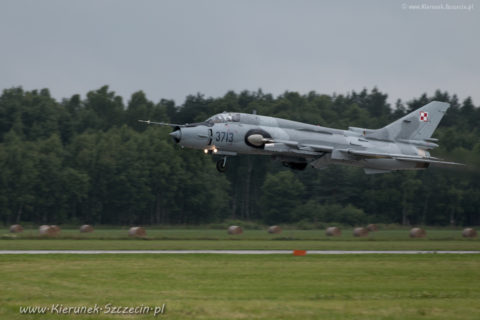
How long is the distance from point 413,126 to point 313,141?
6829 millimetres

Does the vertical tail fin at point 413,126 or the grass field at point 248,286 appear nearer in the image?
the grass field at point 248,286

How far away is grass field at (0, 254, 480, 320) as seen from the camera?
16500mm

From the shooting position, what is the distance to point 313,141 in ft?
118

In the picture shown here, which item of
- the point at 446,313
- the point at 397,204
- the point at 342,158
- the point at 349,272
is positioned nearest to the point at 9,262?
the point at 349,272

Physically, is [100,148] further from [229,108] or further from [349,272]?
[349,272]

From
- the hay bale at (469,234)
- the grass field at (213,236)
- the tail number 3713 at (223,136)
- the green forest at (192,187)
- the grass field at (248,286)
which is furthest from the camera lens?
the green forest at (192,187)

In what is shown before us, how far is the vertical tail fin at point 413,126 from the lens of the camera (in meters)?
39.0

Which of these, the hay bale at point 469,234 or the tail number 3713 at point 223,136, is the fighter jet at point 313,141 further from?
the hay bale at point 469,234

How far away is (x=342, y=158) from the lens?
36531mm

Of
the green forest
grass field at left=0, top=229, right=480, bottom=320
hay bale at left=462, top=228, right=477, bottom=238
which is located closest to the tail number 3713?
grass field at left=0, top=229, right=480, bottom=320

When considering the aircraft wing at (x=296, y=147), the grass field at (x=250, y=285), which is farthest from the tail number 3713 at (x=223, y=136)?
the grass field at (x=250, y=285)

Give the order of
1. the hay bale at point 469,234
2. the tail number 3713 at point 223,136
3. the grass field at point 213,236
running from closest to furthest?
the tail number 3713 at point 223,136, the grass field at point 213,236, the hay bale at point 469,234

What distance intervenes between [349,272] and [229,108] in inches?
2367

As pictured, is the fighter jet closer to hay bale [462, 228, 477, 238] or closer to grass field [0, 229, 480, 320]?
grass field [0, 229, 480, 320]
